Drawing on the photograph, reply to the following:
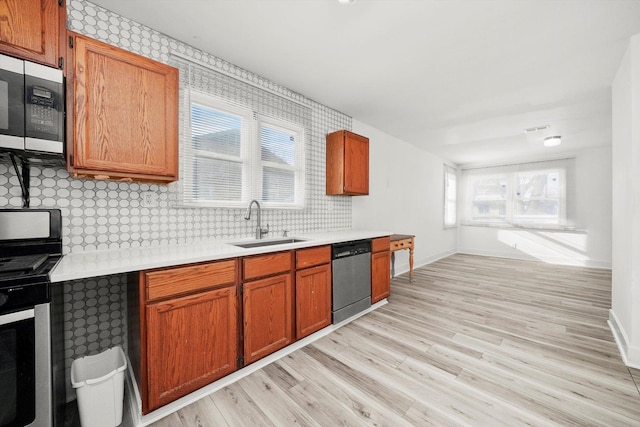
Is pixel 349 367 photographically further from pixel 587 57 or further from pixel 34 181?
pixel 587 57

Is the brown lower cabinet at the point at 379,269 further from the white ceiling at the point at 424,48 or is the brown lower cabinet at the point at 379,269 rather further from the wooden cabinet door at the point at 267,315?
the white ceiling at the point at 424,48

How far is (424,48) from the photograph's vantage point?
2242mm

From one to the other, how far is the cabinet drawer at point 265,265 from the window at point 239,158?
2.54 feet

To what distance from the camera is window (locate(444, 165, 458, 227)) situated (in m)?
6.95

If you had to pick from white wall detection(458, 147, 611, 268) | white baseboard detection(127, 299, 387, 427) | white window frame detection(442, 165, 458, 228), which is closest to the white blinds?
white baseboard detection(127, 299, 387, 427)

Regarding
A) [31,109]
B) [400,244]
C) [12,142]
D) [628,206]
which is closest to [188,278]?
[12,142]

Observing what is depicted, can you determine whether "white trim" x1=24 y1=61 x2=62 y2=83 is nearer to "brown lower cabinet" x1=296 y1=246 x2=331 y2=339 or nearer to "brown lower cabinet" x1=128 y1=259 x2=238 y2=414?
"brown lower cabinet" x1=128 y1=259 x2=238 y2=414

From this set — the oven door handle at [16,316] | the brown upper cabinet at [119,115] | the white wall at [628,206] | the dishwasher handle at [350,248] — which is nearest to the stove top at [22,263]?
the oven door handle at [16,316]

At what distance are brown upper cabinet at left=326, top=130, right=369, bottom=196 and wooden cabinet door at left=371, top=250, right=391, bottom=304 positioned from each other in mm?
937

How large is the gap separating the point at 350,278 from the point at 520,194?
6.34m

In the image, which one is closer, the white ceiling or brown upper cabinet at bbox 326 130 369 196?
the white ceiling

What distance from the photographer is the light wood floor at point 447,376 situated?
1.55m

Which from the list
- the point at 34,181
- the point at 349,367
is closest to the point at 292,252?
the point at 349,367

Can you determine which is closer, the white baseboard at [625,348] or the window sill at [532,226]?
the white baseboard at [625,348]
